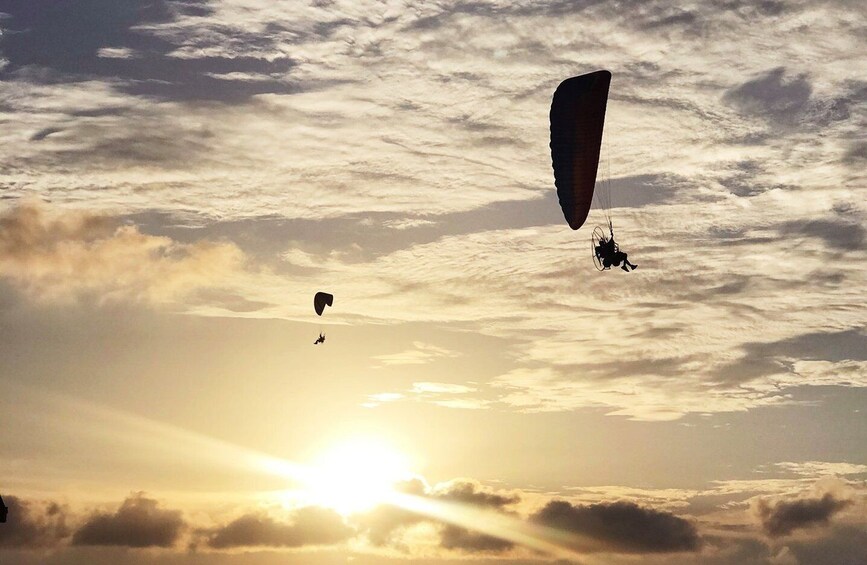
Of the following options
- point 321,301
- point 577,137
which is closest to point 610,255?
point 577,137

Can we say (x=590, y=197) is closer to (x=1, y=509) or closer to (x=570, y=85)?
(x=570, y=85)

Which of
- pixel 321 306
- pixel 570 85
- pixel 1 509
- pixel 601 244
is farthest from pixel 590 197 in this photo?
pixel 1 509

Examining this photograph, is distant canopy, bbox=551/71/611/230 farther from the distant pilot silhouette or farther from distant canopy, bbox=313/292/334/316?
distant canopy, bbox=313/292/334/316

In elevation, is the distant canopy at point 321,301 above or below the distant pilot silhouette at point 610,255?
above

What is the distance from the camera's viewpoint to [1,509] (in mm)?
122062

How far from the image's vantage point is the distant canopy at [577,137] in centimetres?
6406

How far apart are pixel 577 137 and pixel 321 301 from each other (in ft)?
229

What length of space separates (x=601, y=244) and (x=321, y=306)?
222 feet

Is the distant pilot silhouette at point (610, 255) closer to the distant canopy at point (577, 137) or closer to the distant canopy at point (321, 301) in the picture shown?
the distant canopy at point (577, 137)

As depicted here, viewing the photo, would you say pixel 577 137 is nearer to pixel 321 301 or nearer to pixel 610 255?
pixel 610 255

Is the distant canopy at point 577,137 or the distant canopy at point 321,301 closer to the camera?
the distant canopy at point 577,137

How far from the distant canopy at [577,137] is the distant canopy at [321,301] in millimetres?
65111

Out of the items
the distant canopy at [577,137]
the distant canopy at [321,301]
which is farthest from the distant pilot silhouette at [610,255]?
the distant canopy at [321,301]

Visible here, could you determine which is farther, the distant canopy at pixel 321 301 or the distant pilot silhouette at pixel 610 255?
the distant canopy at pixel 321 301
